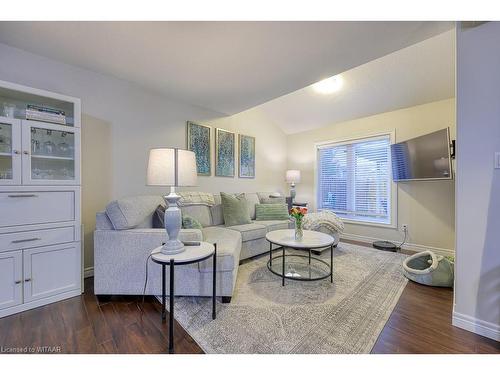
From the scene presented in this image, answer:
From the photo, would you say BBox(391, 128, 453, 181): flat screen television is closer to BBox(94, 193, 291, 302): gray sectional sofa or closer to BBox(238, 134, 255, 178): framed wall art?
BBox(238, 134, 255, 178): framed wall art

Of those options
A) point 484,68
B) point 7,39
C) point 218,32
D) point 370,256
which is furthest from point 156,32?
point 370,256

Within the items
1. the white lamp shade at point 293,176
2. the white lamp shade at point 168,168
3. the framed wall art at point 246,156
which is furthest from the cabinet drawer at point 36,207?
the white lamp shade at point 293,176

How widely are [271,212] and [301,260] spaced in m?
0.93

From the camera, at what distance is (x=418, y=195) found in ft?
10.8

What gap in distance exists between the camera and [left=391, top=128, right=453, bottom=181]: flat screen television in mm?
2621

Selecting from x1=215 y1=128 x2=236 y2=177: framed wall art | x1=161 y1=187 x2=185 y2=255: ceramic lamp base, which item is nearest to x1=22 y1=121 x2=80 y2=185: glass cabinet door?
x1=161 y1=187 x2=185 y2=255: ceramic lamp base

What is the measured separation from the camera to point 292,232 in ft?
8.47

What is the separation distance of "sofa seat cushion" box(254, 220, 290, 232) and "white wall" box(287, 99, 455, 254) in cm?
159

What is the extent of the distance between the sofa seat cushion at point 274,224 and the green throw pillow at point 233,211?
265 mm

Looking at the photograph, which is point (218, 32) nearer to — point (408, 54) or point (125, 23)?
point (125, 23)

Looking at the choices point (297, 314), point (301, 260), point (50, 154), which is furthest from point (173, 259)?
point (301, 260)

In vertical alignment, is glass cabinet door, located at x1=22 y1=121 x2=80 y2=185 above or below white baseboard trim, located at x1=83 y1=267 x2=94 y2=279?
above

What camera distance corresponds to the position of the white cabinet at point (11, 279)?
5.38ft
